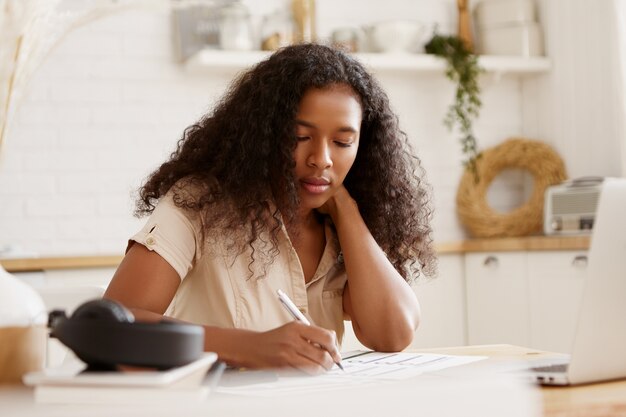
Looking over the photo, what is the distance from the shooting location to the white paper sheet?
1.14 meters

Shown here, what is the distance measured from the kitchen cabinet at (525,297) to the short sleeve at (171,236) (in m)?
2.04

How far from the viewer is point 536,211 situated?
421 centimetres

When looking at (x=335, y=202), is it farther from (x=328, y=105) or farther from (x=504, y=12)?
(x=504, y=12)

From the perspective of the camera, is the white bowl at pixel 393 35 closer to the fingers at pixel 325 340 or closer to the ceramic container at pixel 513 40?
the ceramic container at pixel 513 40

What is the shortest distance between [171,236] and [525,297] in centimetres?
229

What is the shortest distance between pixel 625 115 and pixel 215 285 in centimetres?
257

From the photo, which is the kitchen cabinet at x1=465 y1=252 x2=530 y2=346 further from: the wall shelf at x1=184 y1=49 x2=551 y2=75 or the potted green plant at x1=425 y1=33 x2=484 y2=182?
the wall shelf at x1=184 y1=49 x2=551 y2=75

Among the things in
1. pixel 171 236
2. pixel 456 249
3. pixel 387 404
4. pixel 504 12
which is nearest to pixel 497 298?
pixel 456 249

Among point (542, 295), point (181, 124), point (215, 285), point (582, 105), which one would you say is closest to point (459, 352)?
point (215, 285)

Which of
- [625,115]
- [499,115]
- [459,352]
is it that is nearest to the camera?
[459,352]

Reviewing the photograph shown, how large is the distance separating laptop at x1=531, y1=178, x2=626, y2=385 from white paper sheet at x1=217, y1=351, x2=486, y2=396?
20cm

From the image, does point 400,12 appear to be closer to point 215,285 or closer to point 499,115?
point 499,115

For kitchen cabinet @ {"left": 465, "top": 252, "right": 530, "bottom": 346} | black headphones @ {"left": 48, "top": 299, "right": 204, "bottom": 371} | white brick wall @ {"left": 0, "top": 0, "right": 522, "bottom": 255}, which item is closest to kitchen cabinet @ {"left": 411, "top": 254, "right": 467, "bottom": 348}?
kitchen cabinet @ {"left": 465, "top": 252, "right": 530, "bottom": 346}

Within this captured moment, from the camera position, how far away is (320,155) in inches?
70.3
